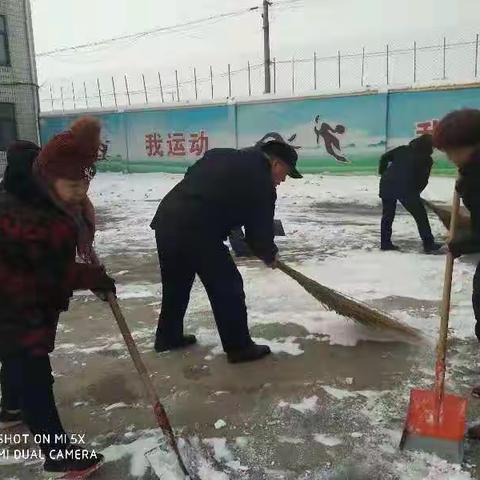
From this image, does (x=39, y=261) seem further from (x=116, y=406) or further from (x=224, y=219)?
(x=224, y=219)

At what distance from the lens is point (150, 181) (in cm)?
1413

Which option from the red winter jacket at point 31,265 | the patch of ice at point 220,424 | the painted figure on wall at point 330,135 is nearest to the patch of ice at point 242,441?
the patch of ice at point 220,424

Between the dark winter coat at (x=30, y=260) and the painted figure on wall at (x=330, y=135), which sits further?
the painted figure on wall at (x=330, y=135)

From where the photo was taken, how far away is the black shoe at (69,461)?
2.09 metres

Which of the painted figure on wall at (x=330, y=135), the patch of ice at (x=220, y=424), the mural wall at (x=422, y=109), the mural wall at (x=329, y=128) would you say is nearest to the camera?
the patch of ice at (x=220, y=424)

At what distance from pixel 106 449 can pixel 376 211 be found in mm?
7124

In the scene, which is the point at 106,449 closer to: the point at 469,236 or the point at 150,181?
the point at 469,236

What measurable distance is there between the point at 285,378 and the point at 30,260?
164 centimetres

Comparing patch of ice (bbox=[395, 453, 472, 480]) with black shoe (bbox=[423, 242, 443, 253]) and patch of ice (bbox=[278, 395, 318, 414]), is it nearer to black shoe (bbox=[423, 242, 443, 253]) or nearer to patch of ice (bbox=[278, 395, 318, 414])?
patch of ice (bbox=[278, 395, 318, 414])

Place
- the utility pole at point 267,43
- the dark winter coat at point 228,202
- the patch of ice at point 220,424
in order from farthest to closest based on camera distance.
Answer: the utility pole at point 267,43, the dark winter coat at point 228,202, the patch of ice at point 220,424

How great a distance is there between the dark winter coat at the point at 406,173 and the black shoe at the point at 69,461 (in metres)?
4.44

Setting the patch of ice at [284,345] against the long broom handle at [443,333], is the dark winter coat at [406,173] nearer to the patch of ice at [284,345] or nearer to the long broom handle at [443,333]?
the patch of ice at [284,345]

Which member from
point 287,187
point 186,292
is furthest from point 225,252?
point 287,187

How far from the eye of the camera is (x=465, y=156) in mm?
2223
